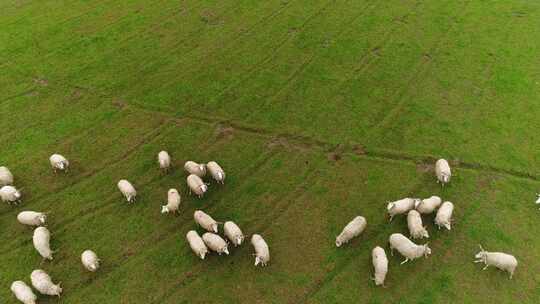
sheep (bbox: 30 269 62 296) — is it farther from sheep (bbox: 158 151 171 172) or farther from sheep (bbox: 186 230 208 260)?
sheep (bbox: 158 151 171 172)

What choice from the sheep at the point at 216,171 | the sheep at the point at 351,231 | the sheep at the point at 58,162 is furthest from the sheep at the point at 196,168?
the sheep at the point at 351,231

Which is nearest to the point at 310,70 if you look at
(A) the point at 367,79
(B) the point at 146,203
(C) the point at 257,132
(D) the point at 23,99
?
(A) the point at 367,79

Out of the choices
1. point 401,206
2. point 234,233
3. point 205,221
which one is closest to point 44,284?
point 205,221

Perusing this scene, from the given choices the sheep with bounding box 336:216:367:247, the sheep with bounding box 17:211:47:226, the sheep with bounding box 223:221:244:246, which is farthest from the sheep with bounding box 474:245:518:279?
the sheep with bounding box 17:211:47:226

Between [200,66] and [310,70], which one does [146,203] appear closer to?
[200,66]

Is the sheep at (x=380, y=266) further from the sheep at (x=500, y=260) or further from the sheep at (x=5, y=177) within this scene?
the sheep at (x=5, y=177)
